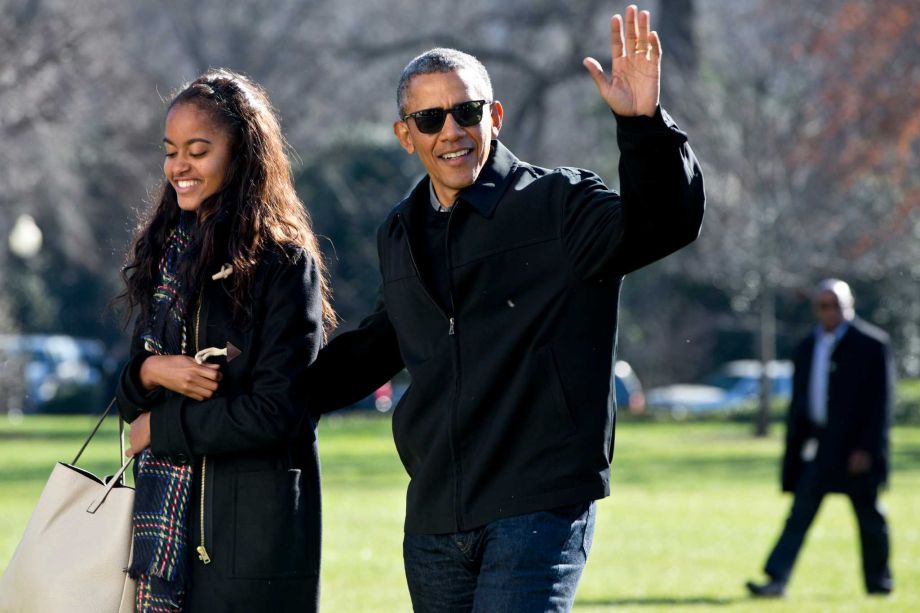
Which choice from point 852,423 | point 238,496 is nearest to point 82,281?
point 852,423

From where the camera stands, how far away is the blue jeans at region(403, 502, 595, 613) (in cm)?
404

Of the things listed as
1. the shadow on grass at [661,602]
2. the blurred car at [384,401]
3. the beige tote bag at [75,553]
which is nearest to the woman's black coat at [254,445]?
the beige tote bag at [75,553]

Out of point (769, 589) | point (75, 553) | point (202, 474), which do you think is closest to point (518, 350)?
point (202, 474)

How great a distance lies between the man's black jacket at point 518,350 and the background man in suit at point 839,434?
272 inches

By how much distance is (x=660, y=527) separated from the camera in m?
15.6

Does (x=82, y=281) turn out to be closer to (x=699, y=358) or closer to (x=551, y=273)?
(x=699, y=358)

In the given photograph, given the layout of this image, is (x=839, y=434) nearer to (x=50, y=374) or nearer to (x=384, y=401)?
(x=384, y=401)

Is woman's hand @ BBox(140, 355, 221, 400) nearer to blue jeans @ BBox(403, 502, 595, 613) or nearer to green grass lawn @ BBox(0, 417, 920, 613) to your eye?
blue jeans @ BBox(403, 502, 595, 613)

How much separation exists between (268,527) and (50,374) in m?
41.7

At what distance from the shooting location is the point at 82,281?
46.4m

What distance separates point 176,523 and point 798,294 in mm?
31601

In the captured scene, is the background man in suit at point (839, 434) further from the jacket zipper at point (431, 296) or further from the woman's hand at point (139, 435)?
the woman's hand at point (139, 435)

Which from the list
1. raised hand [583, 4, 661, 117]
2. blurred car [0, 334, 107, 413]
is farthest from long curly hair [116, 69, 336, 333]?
blurred car [0, 334, 107, 413]

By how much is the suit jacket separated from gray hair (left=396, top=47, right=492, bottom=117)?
23.8 ft
